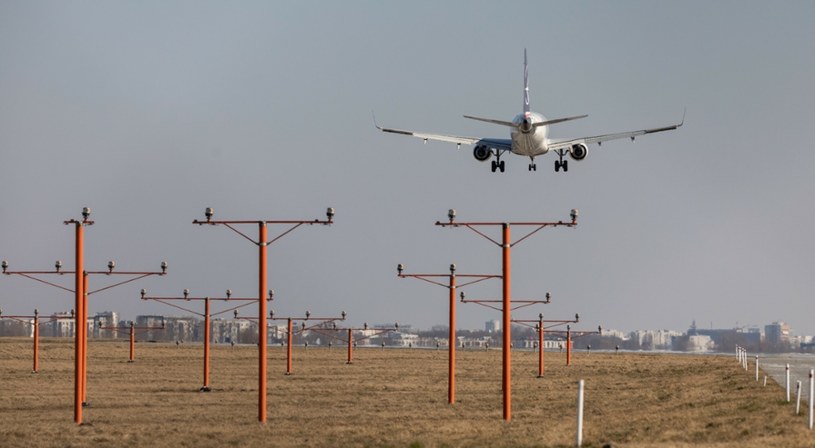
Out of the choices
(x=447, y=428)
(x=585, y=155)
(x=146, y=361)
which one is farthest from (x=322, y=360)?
(x=447, y=428)

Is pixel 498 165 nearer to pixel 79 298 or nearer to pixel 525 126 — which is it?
pixel 525 126

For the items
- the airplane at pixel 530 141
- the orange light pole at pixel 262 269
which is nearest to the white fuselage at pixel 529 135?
the airplane at pixel 530 141

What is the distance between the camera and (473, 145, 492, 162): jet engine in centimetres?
9762

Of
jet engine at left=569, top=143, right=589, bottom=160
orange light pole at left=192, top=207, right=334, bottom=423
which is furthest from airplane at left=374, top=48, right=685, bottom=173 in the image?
orange light pole at left=192, top=207, right=334, bottom=423

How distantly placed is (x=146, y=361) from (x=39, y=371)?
29.5 meters

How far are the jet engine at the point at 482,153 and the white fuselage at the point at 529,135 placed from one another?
7.13 ft

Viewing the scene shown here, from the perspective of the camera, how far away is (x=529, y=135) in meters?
92.5

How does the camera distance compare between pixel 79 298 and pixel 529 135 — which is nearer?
pixel 79 298

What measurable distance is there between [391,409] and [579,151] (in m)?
31.2

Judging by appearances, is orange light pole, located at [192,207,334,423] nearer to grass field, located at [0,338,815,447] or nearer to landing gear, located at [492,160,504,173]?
grass field, located at [0,338,815,447]

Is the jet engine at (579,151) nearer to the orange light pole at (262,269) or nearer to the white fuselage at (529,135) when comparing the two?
the white fuselage at (529,135)

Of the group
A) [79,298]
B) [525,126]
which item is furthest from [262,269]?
[525,126]

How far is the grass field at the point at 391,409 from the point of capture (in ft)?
174

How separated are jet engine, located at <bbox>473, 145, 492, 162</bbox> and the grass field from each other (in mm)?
15515
